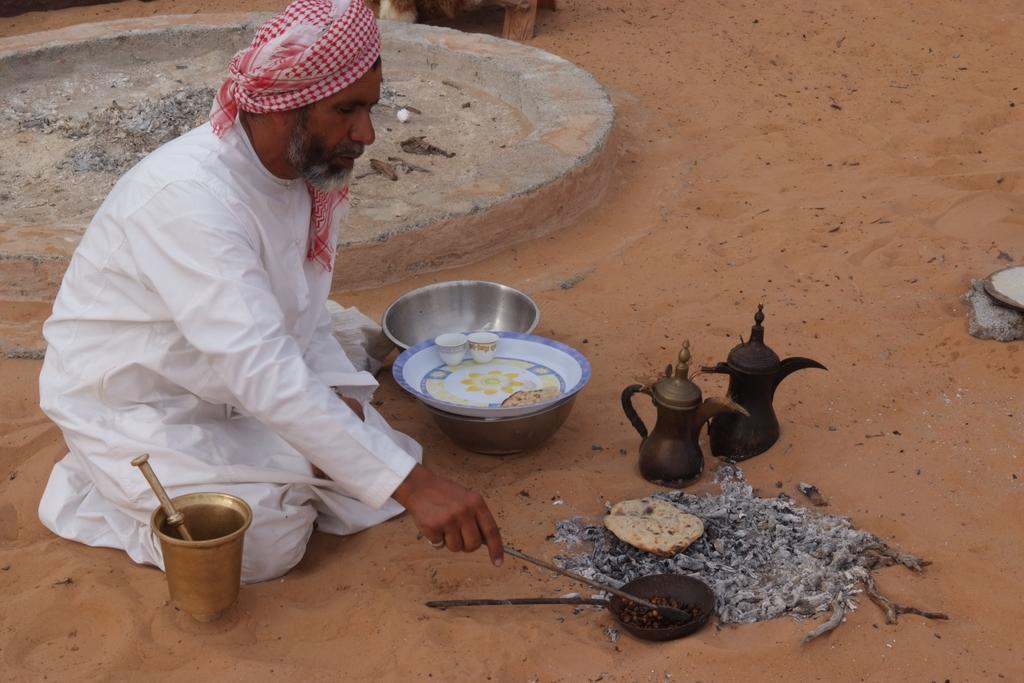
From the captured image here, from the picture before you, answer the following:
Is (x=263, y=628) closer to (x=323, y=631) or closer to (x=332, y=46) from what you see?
(x=323, y=631)

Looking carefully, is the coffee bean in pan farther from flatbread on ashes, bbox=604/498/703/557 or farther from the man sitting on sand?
the man sitting on sand

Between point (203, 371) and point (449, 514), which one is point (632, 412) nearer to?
point (449, 514)

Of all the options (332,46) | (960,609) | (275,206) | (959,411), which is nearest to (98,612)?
(275,206)

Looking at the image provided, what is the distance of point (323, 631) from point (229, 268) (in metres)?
0.93

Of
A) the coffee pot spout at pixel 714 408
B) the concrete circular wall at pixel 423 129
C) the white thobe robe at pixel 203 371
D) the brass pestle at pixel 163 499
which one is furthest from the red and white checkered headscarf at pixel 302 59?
the concrete circular wall at pixel 423 129

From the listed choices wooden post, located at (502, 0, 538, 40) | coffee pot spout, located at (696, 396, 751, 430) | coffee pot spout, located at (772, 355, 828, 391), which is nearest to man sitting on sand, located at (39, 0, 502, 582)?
coffee pot spout, located at (696, 396, 751, 430)

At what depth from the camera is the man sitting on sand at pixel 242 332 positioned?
8.27 feet

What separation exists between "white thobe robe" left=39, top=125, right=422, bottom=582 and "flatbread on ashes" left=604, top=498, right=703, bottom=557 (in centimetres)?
67

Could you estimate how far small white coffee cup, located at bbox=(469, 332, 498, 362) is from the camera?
3.67 m

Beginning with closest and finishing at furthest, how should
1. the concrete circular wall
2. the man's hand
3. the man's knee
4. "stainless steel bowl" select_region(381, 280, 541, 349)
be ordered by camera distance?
the man's hand, the man's knee, "stainless steel bowl" select_region(381, 280, 541, 349), the concrete circular wall

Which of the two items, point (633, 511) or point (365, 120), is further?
point (633, 511)

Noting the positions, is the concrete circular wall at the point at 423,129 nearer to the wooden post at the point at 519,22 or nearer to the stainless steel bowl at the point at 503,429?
the wooden post at the point at 519,22

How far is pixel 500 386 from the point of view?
142 inches

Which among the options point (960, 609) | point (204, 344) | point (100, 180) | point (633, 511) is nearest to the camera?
point (204, 344)
